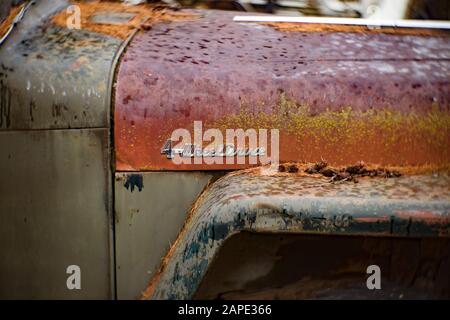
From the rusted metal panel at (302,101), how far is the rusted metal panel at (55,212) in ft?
0.38

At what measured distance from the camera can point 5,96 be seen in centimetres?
138

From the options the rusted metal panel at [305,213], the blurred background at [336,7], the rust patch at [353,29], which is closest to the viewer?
the rusted metal panel at [305,213]

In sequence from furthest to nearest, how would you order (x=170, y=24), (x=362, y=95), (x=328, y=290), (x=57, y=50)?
(x=170, y=24), (x=57, y=50), (x=362, y=95), (x=328, y=290)

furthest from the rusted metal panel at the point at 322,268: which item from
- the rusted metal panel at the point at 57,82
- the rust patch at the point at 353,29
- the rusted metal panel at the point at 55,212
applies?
the rust patch at the point at 353,29

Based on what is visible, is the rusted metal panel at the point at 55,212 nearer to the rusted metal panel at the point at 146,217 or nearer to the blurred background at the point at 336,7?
the rusted metal panel at the point at 146,217

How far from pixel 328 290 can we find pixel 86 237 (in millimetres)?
686

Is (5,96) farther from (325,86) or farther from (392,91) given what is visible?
(392,91)

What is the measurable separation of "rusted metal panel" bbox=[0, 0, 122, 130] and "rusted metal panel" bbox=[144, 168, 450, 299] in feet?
1.49

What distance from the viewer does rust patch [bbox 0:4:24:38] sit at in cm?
151

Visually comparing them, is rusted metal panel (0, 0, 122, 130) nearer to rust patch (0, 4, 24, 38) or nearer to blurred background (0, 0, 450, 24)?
rust patch (0, 4, 24, 38)

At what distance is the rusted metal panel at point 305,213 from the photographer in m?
1.03

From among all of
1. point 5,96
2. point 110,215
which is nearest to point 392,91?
point 110,215

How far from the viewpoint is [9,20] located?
155 centimetres

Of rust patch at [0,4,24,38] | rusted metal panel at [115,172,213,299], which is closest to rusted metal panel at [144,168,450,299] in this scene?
rusted metal panel at [115,172,213,299]
